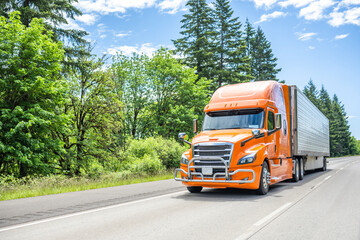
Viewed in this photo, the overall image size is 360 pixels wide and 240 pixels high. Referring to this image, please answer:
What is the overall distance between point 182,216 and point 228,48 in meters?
38.9

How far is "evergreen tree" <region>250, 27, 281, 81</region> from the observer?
57.0 meters

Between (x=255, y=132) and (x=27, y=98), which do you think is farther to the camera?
(x=27, y=98)

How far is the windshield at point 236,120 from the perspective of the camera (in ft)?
36.3

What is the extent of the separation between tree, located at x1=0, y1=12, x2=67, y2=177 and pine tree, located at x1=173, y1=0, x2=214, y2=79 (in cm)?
→ 2378

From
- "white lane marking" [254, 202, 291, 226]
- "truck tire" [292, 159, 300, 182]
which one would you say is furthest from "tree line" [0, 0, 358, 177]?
"white lane marking" [254, 202, 291, 226]

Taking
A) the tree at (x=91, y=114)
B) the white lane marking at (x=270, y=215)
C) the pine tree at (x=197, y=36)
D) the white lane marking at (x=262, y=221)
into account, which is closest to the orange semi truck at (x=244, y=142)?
the white lane marking at (x=270, y=215)

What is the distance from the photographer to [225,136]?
10273mm

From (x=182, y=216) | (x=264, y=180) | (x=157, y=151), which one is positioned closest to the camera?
(x=182, y=216)

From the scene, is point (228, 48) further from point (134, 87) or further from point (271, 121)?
point (271, 121)

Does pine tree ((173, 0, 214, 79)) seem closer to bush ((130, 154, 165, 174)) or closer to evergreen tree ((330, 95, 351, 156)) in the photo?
bush ((130, 154, 165, 174))

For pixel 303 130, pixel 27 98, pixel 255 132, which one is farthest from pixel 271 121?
pixel 27 98

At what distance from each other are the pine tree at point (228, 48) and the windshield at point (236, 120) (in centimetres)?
3111

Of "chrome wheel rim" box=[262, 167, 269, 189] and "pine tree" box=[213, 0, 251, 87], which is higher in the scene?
"pine tree" box=[213, 0, 251, 87]

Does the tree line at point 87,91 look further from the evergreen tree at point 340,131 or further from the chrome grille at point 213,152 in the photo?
the evergreen tree at point 340,131
